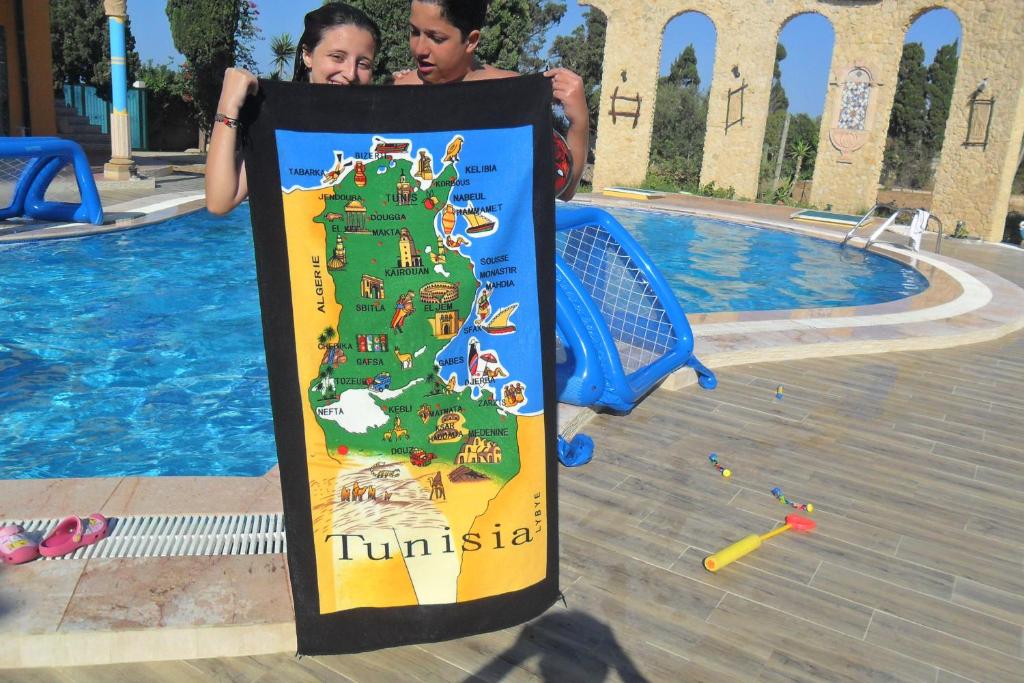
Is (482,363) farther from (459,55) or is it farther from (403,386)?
(459,55)

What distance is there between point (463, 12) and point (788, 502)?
7.71ft

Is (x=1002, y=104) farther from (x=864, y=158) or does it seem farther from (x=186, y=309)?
(x=186, y=309)

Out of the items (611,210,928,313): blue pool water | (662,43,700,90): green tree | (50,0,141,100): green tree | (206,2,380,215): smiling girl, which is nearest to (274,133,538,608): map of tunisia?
(206,2,380,215): smiling girl

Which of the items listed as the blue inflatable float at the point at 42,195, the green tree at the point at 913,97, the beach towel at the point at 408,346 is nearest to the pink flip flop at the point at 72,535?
the beach towel at the point at 408,346

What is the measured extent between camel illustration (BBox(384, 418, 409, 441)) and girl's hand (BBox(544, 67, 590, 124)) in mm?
862

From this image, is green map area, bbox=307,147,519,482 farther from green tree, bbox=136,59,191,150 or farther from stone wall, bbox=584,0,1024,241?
green tree, bbox=136,59,191,150

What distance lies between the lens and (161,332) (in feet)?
22.1

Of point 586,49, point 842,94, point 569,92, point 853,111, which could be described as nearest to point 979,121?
point 853,111

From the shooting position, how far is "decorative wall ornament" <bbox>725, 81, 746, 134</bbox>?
59.3 ft

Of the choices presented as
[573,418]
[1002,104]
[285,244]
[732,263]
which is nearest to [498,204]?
[285,244]

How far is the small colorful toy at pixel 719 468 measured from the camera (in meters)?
3.52

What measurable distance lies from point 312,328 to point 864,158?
56.5ft

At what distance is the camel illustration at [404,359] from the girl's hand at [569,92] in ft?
2.33

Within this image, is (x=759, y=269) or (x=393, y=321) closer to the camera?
(x=393, y=321)
